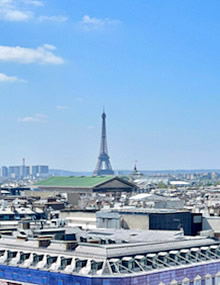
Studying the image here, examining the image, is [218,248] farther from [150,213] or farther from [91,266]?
[150,213]

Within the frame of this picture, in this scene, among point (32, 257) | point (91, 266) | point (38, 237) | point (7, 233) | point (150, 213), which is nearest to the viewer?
point (91, 266)

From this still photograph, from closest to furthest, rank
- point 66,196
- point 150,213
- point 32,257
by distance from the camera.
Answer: point 32,257 < point 150,213 < point 66,196

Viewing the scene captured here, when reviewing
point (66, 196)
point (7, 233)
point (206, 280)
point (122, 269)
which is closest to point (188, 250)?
point (206, 280)

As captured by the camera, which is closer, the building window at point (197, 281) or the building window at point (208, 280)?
the building window at point (197, 281)

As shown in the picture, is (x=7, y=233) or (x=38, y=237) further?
(x=7, y=233)

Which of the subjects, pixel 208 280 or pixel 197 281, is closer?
pixel 197 281

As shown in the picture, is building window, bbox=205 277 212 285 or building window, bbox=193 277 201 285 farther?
building window, bbox=205 277 212 285

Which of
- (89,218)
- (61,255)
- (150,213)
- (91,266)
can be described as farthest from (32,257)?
(89,218)

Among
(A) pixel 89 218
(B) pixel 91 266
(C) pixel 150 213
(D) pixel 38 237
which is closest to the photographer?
(B) pixel 91 266

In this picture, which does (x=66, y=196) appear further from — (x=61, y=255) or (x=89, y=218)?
(x=61, y=255)
